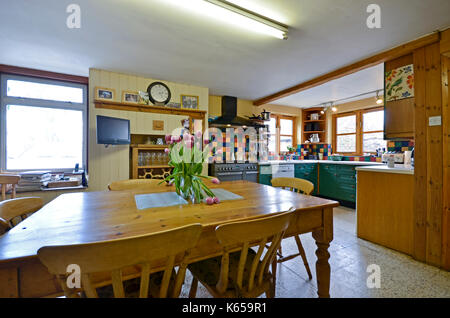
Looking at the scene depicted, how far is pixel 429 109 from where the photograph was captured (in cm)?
193

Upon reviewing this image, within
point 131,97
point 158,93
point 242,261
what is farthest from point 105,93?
point 242,261

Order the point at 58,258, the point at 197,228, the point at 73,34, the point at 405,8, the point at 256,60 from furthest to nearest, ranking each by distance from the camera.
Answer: the point at 256,60 < the point at 73,34 < the point at 405,8 < the point at 197,228 < the point at 58,258

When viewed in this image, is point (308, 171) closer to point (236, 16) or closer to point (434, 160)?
point (434, 160)

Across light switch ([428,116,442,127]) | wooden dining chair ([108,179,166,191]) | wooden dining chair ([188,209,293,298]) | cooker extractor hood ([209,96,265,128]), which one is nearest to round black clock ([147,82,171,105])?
cooker extractor hood ([209,96,265,128])

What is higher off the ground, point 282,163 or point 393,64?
point 393,64

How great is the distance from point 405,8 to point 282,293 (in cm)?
261

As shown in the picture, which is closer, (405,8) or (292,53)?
(405,8)

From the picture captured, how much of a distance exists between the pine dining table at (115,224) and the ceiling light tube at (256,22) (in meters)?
1.58

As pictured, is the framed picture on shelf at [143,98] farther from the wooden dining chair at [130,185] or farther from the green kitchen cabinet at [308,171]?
the green kitchen cabinet at [308,171]

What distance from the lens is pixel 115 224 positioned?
2.97 feet

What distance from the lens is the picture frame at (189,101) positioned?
363 cm

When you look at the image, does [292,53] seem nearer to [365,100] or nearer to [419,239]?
[419,239]
